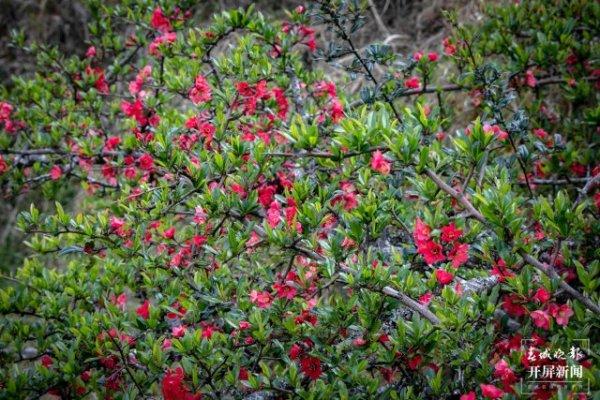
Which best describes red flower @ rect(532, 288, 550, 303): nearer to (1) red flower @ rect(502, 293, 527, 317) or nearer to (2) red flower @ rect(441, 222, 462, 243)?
(1) red flower @ rect(502, 293, 527, 317)

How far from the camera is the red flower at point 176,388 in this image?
4.75ft

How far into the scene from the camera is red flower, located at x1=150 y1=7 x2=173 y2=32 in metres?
2.64

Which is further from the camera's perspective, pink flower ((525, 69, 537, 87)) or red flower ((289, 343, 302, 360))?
pink flower ((525, 69, 537, 87))

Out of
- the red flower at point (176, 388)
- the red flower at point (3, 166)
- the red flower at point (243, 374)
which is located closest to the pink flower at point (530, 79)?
the red flower at point (243, 374)

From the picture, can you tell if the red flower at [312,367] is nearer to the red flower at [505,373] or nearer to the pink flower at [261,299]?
the pink flower at [261,299]

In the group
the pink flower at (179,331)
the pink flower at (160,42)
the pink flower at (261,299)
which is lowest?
the pink flower at (179,331)

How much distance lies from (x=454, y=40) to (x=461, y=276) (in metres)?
1.34

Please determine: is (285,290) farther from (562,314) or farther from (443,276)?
(562,314)

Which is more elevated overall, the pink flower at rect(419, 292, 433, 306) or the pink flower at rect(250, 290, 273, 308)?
the pink flower at rect(250, 290, 273, 308)

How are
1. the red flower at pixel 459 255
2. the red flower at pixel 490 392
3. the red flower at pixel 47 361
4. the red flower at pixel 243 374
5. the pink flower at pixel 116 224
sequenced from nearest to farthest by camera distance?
the red flower at pixel 490 392, the red flower at pixel 459 255, the red flower at pixel 243 374, the pink flower at pixel 116 224, the red flower at pixel 47 361

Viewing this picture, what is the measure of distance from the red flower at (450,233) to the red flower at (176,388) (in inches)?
30.9

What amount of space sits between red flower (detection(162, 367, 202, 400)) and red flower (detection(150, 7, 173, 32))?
1.80 m

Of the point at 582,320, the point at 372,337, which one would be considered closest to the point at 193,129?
the point at 372,337

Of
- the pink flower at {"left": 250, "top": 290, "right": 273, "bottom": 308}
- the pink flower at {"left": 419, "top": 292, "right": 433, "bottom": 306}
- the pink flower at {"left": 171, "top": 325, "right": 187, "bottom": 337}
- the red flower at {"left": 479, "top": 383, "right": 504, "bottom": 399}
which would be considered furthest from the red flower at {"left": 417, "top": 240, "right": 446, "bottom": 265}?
the pink flower at {"left": 171, "top": 325, "right": 187, "bottom": 337}
